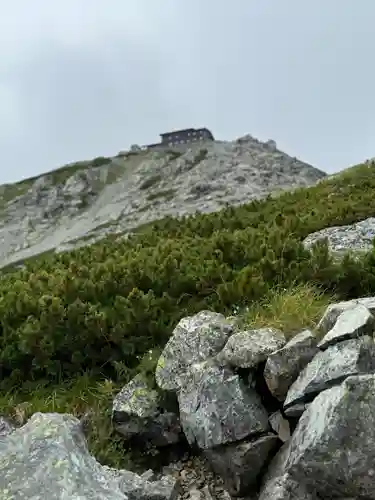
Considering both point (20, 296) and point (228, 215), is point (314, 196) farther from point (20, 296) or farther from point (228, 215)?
point (20, 296)

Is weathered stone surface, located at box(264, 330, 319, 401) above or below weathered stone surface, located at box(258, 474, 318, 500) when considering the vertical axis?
above

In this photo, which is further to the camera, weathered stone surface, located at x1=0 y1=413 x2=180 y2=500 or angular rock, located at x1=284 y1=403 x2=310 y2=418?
angular rock, located at x1=284 y1=403 x2=310 y2=418

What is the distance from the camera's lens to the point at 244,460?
7.70 metres

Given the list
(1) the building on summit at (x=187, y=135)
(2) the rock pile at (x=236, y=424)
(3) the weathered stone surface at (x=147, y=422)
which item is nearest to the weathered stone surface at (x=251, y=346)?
(2) the rock pile at (x=236, y=424)

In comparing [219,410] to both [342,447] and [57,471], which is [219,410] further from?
[57,471]

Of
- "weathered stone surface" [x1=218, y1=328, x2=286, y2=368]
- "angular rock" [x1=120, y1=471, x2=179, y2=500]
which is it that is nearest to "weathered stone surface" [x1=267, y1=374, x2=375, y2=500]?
"weathered stone surface" [x1=218, y1=328, x2=286, y2=368]

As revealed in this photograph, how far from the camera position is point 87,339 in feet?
34.6

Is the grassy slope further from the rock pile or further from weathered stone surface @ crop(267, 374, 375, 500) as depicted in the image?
weathered stone surface @ crop(267, 374, 375, 500)

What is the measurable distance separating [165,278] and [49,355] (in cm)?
303

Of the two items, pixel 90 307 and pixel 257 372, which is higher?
pixel 90 307

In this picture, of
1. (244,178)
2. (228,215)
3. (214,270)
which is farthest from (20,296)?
(244,178)

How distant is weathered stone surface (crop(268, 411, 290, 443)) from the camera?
783 centimetres

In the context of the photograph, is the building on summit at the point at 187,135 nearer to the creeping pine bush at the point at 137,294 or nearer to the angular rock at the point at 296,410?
the creeping pine bush at the point at 137,294

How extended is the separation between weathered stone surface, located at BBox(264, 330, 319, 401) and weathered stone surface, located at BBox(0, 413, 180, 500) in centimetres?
201
